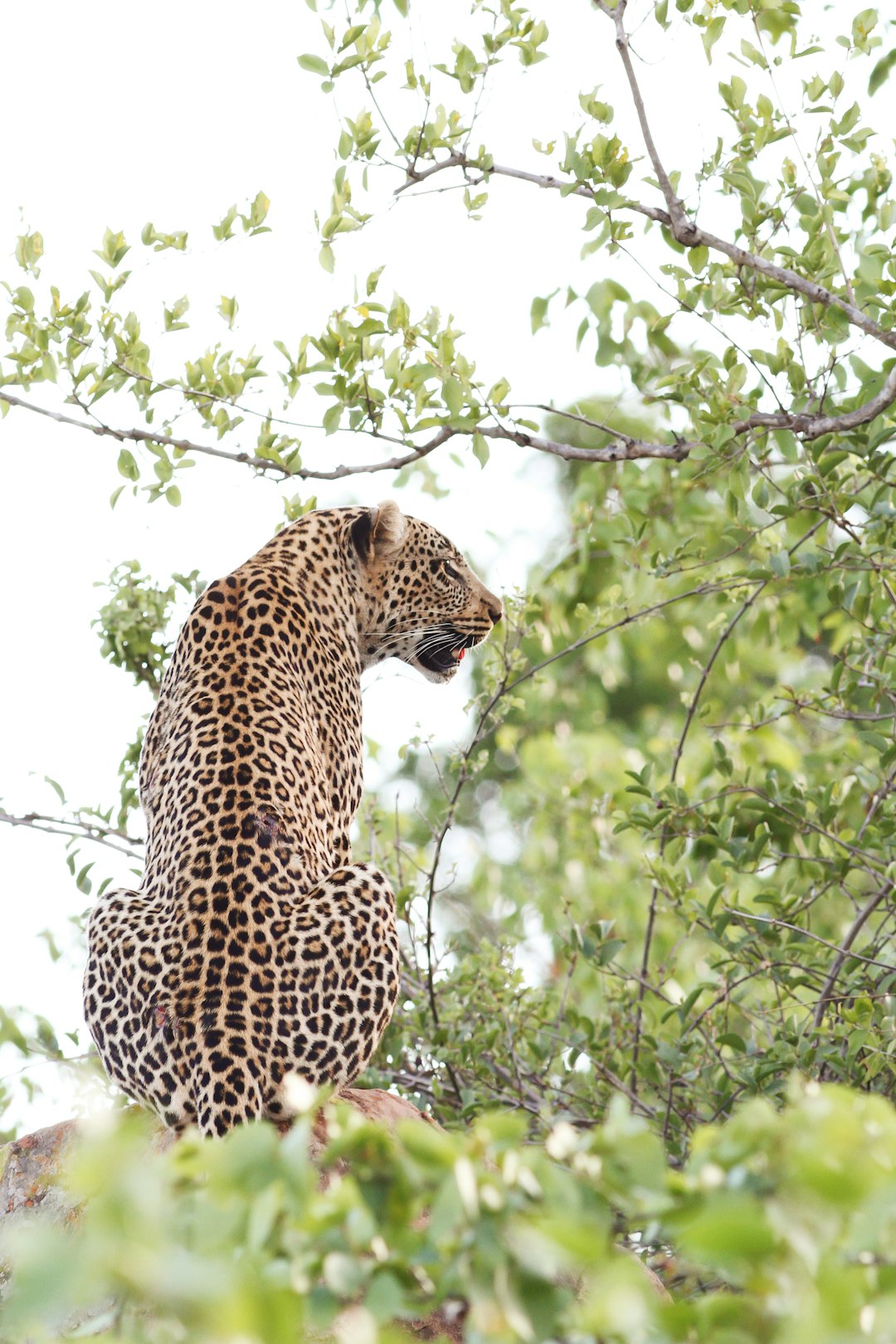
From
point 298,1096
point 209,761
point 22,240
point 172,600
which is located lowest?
point 298,1096

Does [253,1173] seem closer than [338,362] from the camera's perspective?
Yes

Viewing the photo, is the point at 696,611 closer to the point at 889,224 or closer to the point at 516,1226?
the point at 889,224

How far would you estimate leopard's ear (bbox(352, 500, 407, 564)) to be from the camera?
6.64 meters

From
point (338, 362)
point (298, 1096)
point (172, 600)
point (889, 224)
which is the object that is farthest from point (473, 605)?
point (298, 1096)

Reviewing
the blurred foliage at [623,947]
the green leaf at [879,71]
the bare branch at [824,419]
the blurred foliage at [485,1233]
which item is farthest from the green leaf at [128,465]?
the blurred foliage at [485,1233]

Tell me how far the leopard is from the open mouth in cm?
97

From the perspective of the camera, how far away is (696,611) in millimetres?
15375

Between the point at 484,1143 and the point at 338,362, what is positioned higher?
the point at 338,362

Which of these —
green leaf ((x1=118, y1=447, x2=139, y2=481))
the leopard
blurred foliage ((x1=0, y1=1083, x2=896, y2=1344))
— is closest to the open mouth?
the leopard

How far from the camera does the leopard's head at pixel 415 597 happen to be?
6.71 m

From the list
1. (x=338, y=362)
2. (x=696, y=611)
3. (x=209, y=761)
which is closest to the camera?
(x=209, y=761)

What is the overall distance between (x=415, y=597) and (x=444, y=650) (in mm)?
349

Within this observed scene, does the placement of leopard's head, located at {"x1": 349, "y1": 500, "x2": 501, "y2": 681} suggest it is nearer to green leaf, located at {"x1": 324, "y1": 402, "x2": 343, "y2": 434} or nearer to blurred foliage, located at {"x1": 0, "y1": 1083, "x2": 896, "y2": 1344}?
green leaf, located at {"x1": 324, "y1": 402, "x2": 343, "y2": 434}

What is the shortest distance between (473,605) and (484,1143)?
16.8ft
